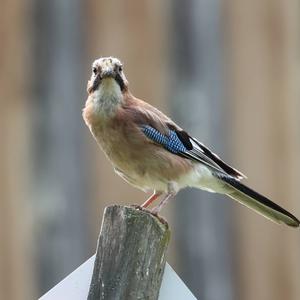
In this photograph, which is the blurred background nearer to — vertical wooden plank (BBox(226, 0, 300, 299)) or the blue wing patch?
vertical wooden plank (BBox(226, 0, 300, 299))

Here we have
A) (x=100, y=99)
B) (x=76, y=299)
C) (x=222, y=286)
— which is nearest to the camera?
(x=76, y=299)

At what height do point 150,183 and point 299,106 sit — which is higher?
point 299,106

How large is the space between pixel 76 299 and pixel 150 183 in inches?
58.6

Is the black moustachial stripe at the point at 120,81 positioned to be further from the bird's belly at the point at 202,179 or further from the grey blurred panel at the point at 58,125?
the grey blurred panel at the point at 58,125

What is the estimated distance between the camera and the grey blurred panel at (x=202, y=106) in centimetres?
747

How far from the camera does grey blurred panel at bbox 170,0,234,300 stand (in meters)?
7.47

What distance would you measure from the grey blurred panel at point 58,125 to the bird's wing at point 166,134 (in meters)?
1.53

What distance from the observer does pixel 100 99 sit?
19.2ft

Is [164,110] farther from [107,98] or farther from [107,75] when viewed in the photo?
[107,75]

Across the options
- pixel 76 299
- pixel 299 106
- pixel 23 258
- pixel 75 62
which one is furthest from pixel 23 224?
pixel 76 299

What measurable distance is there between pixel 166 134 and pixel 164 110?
1582mm

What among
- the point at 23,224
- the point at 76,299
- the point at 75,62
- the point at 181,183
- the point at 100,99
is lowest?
the point at 76,299

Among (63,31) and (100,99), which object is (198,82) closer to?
(63,31)

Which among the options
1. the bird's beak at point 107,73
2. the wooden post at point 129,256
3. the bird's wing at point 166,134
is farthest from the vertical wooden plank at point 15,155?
the wooden post at point 129,256
